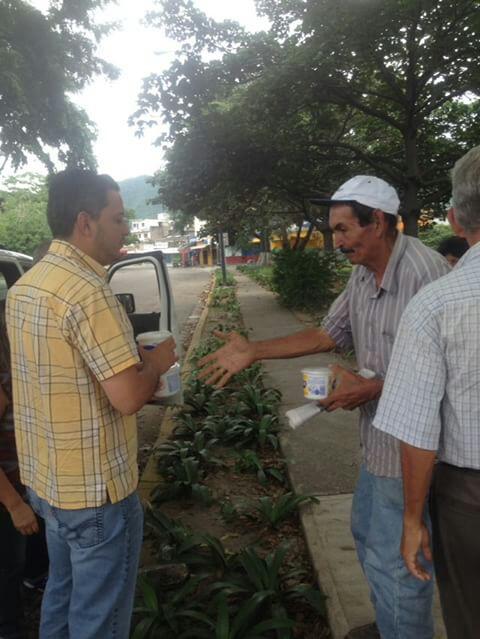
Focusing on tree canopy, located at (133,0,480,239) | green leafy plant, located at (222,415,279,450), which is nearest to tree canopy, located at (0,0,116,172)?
tree canopy, located at (133,0,480,239)

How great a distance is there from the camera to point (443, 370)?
1.50 meters

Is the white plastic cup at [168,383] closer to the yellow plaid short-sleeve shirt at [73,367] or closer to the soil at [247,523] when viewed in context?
the yellow plaid short-sleeve shirt at [73,367]

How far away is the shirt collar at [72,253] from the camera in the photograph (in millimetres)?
1727

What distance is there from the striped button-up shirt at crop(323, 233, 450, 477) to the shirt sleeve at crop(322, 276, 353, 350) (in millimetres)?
153

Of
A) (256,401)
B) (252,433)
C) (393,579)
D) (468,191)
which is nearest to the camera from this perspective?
(468,191)

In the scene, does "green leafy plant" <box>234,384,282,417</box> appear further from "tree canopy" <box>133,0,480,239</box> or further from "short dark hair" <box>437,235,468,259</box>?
"tree canopy" <box>133,0,480,239</box>

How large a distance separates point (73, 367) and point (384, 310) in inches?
46.4

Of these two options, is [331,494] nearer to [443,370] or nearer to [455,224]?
[443,370]

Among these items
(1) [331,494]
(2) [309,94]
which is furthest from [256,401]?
(2) [309,94]

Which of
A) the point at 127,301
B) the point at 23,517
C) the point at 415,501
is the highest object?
the point at 127,301

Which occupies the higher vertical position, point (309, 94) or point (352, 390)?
point (309, 94)

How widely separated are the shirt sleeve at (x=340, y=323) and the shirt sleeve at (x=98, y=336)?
1200 mm

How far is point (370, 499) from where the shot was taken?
94.0 inches

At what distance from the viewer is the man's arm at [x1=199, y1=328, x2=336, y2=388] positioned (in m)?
2.53
